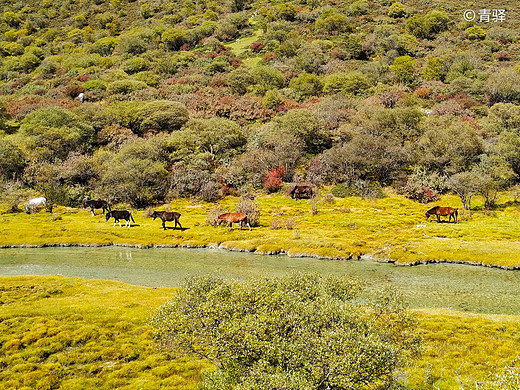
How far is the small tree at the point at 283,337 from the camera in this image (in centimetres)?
1055

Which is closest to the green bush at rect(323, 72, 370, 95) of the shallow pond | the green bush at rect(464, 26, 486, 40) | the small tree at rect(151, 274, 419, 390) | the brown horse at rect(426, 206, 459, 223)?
the brown horse at rect(426, 206, 459, 223)

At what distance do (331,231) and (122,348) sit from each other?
106 ft

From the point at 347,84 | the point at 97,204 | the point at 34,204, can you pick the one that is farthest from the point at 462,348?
the point at 347,84

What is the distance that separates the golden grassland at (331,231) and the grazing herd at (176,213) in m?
1.31

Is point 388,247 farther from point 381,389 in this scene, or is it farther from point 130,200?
point 130,200

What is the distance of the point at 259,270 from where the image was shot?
115 feet

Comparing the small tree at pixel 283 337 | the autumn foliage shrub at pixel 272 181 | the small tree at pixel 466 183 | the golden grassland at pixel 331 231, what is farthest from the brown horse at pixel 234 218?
the small tree at pixel 283 337

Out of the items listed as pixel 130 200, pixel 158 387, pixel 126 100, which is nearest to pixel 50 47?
pixel 126 100

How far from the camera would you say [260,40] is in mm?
152750

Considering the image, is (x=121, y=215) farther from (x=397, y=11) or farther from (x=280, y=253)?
(x=397, y=11)

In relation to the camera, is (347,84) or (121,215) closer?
(121,215)

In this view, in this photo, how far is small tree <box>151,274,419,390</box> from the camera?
10547 mm

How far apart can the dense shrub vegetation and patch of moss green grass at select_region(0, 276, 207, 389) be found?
3664 cm

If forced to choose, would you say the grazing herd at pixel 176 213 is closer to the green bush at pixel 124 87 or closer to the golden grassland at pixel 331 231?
the golden grassland at pixel 331 231
